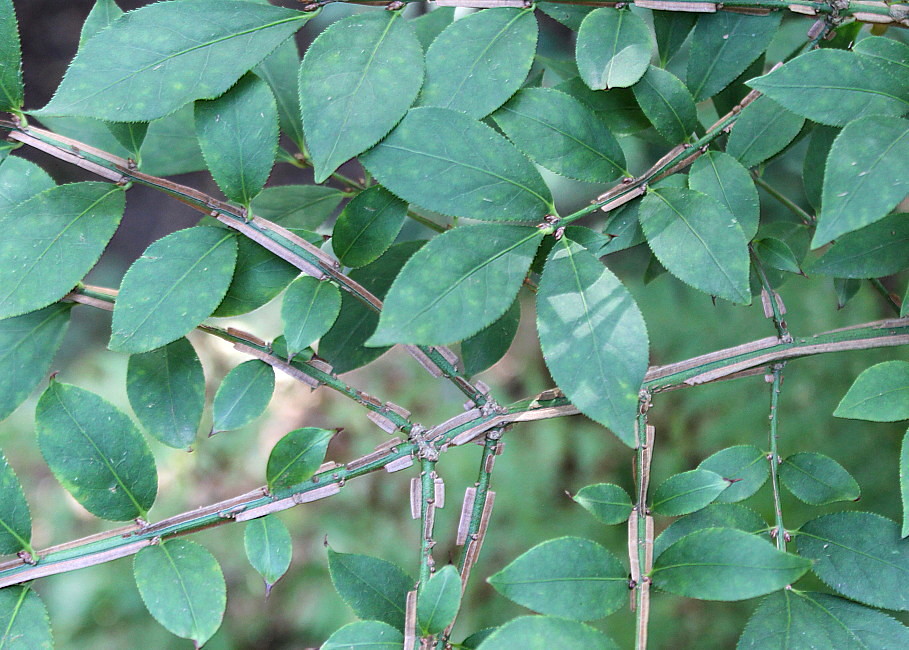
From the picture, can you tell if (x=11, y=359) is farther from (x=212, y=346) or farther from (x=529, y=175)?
A: (x=212, y=346)

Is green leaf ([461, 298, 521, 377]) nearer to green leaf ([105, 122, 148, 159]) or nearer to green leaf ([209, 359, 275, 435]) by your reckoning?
green leaf ([209, 359, 275, 435])

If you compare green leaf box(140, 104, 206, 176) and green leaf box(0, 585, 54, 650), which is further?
green leaf box(140, 104, 206, 176)

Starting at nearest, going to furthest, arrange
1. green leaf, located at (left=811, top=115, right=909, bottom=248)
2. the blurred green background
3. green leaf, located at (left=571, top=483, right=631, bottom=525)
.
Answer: green leaf, located at (left=811, top=115, right=909, bottom=248), green leaf, located at (left=571, top=483, right=631, bottom=525), the blurred green background

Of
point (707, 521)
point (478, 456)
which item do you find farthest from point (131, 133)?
point (478, 456)

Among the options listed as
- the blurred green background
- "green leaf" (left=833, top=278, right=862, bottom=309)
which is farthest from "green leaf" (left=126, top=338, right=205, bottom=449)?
the blurred green background

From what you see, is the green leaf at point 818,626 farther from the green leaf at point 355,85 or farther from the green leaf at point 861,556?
the green leaf at point 355,85

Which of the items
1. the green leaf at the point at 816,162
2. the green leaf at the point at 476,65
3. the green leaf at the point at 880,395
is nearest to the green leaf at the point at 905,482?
the green leaf at the point at 880,395

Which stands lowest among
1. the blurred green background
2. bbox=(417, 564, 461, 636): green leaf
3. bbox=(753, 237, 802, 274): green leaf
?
the blurred green background

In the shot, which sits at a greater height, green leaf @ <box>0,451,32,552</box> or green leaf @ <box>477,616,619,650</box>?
green leaf @ <box>0,451,32,552</box>

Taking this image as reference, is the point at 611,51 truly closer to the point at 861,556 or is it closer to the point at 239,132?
the point at 239,132
